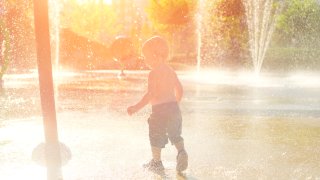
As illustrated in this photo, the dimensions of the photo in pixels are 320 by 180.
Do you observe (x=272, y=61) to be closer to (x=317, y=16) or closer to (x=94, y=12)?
(x=317, y=16)

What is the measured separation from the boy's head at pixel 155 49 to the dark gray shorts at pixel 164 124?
444 mm

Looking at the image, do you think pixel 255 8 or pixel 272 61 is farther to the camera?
pixel 255 8

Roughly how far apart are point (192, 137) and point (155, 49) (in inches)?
76.2

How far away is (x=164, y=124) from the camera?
4938 mm

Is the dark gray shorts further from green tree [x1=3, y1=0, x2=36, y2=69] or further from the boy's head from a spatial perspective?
green tree [x1=3, y1=0, x2=36, y2=69]

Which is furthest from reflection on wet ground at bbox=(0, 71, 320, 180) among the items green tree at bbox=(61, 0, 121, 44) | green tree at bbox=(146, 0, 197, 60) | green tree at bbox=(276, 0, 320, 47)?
green tree at bbox=(61, 0, 121, 44)

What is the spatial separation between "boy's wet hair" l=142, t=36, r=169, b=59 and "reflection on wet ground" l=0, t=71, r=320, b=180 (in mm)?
1029

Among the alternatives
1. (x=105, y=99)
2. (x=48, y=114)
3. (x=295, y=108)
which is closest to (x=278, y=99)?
(x=295, y=108)

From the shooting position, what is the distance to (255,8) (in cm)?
3675

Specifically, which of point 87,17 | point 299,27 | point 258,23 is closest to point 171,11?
point 258,23

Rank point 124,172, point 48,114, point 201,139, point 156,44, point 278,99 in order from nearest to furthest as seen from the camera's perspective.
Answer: point 48,114 < point 124,172 < point 156,44 < point 201,139 < point 278,99

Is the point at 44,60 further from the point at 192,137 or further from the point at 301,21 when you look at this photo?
the point at 301,21

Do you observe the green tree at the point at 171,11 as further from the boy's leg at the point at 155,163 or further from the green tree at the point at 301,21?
the boy's leg at the point at 155,163

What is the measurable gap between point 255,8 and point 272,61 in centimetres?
602
